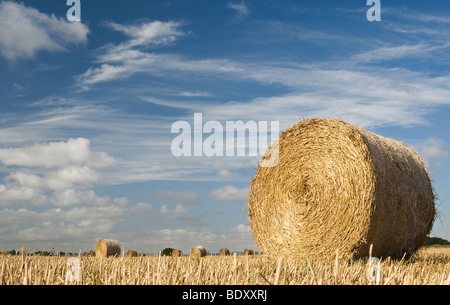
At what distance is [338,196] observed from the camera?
7168 mm

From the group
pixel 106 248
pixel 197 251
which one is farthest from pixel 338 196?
pixel 197 251

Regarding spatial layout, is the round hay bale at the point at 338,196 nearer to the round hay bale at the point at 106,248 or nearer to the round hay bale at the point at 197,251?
the round hay bale at the point at 106,248

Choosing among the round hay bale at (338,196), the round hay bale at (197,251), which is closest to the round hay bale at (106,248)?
the round hay bale at (197,251)

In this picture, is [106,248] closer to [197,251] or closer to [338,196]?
[197,251]

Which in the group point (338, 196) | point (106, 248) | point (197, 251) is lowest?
point (197, 251)

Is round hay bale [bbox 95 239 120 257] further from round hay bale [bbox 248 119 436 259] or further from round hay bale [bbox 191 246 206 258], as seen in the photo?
round hay bale [bbox 248 119 436 259]

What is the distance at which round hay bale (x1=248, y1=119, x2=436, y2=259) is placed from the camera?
690 centimetres

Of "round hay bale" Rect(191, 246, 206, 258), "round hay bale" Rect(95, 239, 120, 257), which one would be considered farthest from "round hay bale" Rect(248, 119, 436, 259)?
"round hay bale" Rect(191, 246, 206, 258)

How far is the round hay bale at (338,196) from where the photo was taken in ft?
22.6

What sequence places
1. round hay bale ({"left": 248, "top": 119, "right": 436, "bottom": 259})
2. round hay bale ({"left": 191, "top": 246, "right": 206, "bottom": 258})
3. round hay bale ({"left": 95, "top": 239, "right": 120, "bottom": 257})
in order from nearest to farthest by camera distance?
1. round hay bale ({"left": 248, "top": 119, "right": 436, "bottom": 259})
2. round hay bale ({"left": 95, "top": 239, "right": 120, "bottom": 257})
3. round hay bale ({"left": 191, "top": 246, "right": 206, "bottom": 258})

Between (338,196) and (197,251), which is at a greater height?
(338,196)
